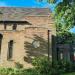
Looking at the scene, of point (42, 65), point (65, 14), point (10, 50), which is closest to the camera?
point (65, 14)

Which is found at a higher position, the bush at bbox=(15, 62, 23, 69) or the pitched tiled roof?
the pitched tiled roof

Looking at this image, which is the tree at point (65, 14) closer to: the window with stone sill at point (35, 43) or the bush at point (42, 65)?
the bush at point (42, 65)

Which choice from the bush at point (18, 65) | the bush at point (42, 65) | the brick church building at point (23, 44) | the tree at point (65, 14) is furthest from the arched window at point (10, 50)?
the tree at point (65, 14)

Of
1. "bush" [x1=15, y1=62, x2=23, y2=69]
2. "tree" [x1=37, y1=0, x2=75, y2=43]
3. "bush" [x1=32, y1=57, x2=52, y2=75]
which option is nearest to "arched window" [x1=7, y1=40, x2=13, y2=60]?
"bush" [x1=15, y1=62, x2=23, y2=69]

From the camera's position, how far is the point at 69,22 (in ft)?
102

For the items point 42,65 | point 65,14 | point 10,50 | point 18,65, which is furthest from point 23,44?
point 65,14

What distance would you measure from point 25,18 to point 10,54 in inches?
326

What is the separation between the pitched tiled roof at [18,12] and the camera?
4856cm

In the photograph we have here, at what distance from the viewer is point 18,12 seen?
50938 mm

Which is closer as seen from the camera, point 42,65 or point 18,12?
point 42,65

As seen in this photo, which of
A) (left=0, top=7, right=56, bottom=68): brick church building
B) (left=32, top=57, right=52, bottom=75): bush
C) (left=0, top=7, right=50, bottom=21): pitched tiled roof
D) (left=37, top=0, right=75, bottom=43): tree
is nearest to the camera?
(left=37, top=0, right=75, bottom=43): tree

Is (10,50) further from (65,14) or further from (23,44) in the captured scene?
(65,14)

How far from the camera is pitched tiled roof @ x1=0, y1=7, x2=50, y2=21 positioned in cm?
4856

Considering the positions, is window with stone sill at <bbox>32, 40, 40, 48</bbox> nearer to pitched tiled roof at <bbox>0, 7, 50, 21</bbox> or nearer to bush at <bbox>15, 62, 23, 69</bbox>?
bush at <bbox>15, 62, 23, 69</bbox>
